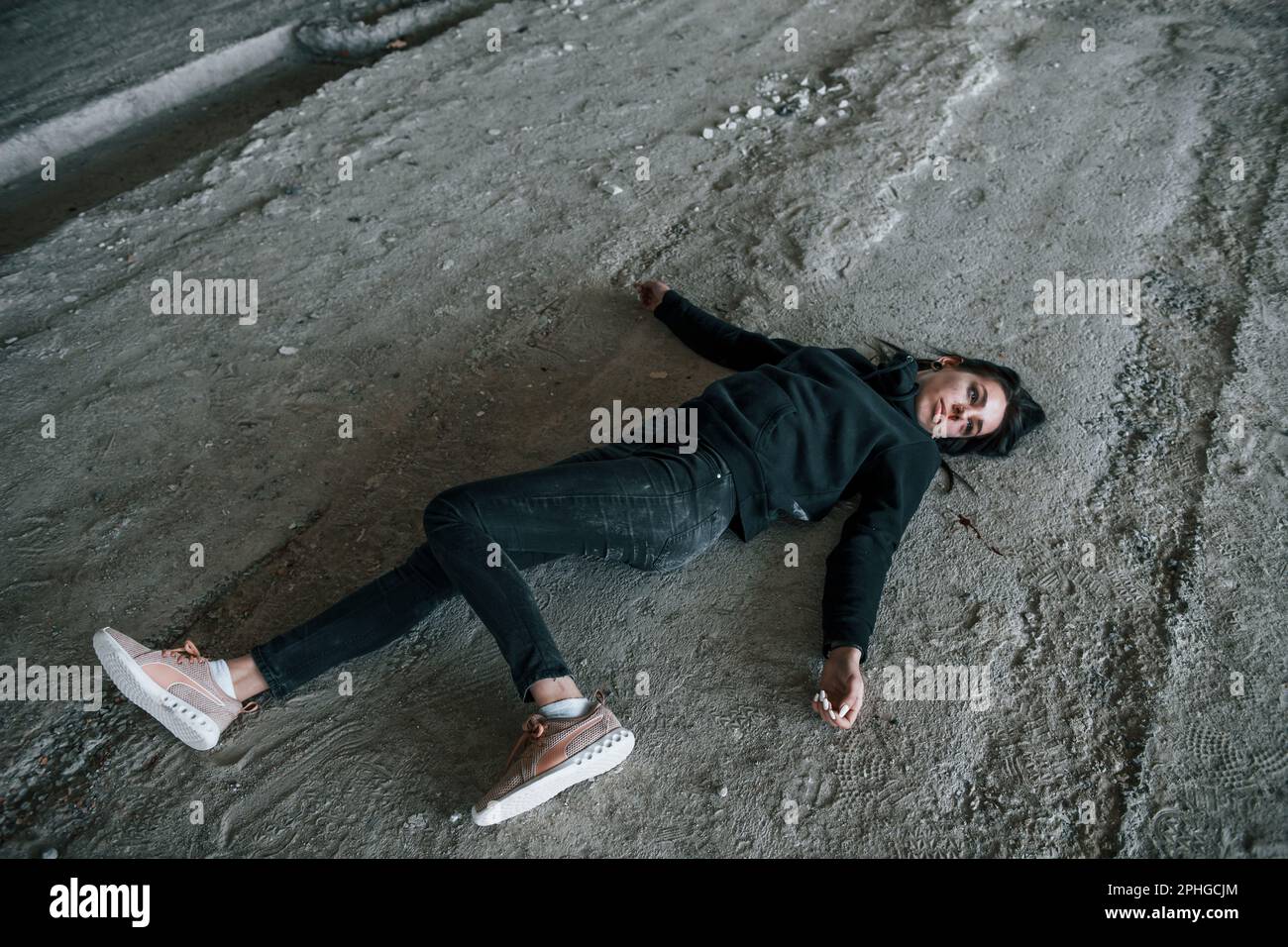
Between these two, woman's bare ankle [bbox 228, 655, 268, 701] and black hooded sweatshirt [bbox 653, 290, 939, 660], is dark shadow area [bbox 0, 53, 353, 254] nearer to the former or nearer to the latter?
woman's bare ankle [bbox 228, 655, 268, 701]

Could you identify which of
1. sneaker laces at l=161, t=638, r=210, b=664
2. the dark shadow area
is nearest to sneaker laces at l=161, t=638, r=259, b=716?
sneaker laces at l=161, t=638, r=210, b=664

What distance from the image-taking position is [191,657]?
6.16ft

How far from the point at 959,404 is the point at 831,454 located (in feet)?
1.39

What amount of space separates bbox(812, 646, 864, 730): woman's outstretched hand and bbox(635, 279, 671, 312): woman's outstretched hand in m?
1.34

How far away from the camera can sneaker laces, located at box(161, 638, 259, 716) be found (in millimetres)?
1848

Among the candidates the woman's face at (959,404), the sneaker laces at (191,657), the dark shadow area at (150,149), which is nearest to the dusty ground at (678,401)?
the sneaker laces at (191,657)

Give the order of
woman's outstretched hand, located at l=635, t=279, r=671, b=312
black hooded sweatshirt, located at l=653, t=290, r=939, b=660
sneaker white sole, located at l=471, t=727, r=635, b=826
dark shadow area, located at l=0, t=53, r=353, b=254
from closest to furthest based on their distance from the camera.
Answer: sneaker white sole, located at l=471, t=727, r=635, b=826 → black hooded sweatshirt, located at l=653, t=290, r=939, b=660 → woman's outstretched hand, located at l=635, t=279, r=671, b=312 → dark shadow area, located at l=0, t=53, r=353, b=254

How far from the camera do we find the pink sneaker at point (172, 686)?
174 centimetres

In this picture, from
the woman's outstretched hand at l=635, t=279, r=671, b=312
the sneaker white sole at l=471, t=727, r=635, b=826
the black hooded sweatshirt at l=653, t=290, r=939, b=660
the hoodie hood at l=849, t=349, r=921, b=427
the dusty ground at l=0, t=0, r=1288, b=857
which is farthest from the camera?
the woman's outstretched hand at l=635, t=279, r=671, b=312

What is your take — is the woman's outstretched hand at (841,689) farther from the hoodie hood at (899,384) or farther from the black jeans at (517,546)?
the hoodie hood at (899,384)

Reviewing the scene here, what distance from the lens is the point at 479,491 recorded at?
188cm

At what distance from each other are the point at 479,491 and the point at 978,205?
2.36 meters

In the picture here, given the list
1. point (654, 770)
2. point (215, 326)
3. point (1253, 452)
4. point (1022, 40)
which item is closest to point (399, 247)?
point (215, 326)

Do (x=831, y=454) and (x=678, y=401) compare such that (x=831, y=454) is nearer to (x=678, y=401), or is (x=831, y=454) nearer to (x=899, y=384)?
(x=899, y=384)
